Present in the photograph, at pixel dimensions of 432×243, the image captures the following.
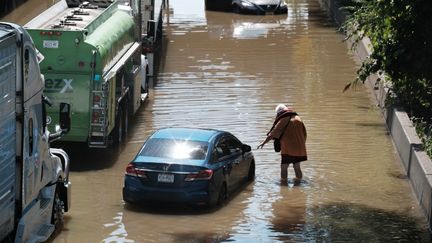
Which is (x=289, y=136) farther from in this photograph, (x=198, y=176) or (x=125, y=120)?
(x=125, y=120)

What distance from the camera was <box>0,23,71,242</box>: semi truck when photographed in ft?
42.4

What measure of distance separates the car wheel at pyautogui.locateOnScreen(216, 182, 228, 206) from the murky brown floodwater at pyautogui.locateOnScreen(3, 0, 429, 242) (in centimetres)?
20

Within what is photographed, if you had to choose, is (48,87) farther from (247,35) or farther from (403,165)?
(247,35)

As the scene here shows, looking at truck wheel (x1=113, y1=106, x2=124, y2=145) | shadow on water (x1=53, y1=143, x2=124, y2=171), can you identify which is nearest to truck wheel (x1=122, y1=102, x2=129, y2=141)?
truck wheel (x1=113, y1=106, x2=124, y2=145)

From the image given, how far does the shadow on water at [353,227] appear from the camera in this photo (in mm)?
16766

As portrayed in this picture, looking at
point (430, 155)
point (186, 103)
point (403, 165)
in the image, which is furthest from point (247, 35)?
point (430, 155)

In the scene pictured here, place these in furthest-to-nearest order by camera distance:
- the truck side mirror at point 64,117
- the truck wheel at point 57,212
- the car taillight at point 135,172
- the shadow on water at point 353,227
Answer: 1. the car taillight at point 135,172
2. the shadow on water at point 353,227
3. the truck wheel at point 57,212
4. the truck side mirror at point 64,117

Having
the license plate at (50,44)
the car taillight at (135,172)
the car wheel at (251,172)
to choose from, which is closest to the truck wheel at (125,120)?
the license plate at (50,44)

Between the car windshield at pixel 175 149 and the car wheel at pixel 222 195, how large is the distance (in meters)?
0.80

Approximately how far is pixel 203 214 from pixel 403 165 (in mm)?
5640

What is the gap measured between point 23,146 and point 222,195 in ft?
19.1

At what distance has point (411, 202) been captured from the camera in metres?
19.3

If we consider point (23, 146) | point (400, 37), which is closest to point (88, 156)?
point (400, 37)

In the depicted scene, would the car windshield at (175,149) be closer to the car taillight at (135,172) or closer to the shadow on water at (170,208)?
the car taillight at (135,172)
